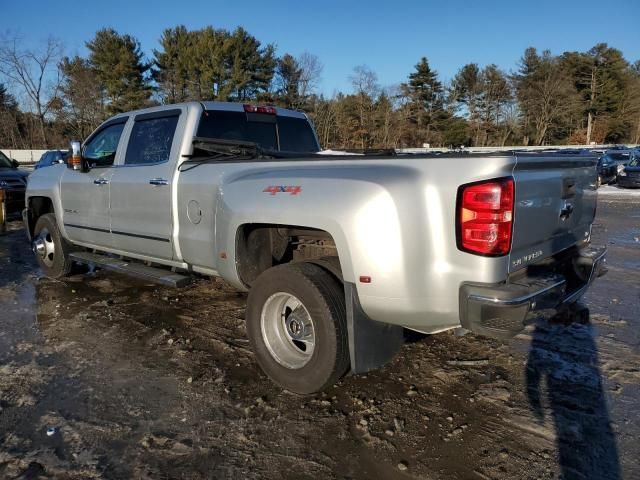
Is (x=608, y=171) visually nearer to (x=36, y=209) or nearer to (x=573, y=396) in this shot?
(x=573, y=396)

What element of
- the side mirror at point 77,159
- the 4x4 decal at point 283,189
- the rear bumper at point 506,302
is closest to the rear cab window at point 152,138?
the side mirror at point 77,159

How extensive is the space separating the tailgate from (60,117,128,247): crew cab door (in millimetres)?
4165

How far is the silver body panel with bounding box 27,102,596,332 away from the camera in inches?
107

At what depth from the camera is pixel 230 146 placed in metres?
4.42

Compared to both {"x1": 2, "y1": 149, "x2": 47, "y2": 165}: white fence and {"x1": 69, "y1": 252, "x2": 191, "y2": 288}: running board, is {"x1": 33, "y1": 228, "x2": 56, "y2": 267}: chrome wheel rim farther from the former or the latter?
{"x1": 2, "y1": 149, "x2": 47, "y2": 165}: white fence

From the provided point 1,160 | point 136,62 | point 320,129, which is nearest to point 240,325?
point 1,160

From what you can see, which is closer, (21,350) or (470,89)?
(21,350)

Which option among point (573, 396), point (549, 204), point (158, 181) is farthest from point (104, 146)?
point (573, 396)

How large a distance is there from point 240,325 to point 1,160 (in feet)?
40.5

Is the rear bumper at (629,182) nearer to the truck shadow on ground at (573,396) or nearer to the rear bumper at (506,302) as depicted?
the truck shadow on ground at (573,396)

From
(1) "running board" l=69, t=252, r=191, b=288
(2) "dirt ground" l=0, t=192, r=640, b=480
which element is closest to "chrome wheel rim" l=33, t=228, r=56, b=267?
(1) "running board" l=69, t=252, r=191, b=288

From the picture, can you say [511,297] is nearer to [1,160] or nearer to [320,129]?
[1,160]

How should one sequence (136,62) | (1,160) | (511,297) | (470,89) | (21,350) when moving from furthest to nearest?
1. (470,89)
2. (136,62)
3. (1,160)
4. (21,350)
5. (511,297)

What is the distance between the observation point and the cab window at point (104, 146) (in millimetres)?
5520
